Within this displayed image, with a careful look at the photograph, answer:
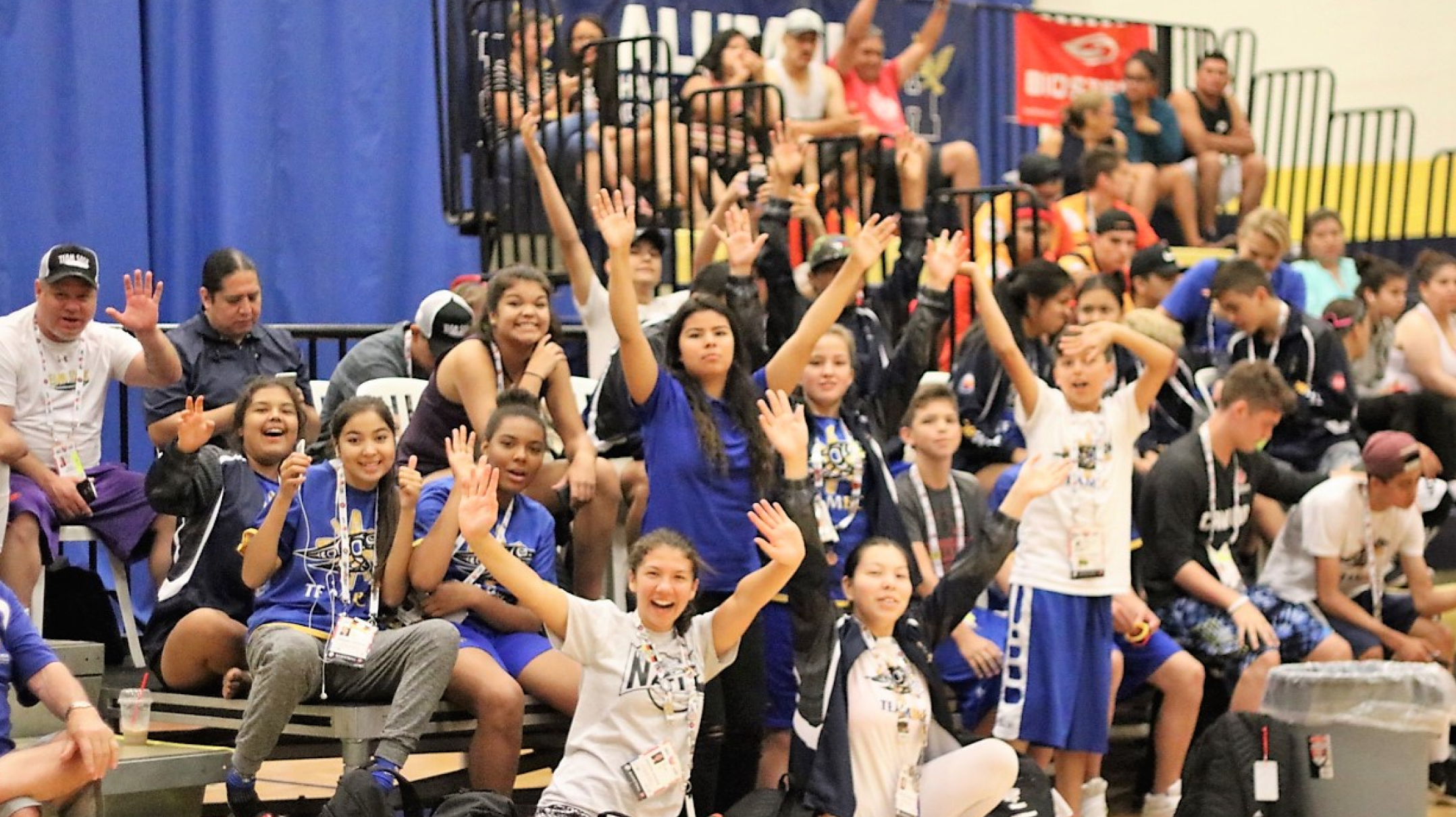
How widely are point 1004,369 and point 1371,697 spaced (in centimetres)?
156

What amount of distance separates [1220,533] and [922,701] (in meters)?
1.69

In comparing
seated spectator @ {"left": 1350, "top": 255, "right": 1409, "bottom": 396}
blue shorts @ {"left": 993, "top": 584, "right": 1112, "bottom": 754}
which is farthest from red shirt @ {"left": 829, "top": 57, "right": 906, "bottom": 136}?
blue shorts @ {"left": 993, "top": 584, "right": 1112, "bottom": 754}

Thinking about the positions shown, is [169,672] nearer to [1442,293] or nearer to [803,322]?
[803,322]

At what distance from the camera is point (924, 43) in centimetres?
1015

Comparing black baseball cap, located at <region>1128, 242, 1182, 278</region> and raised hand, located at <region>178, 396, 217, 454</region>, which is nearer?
raised hand, located at <region>178, 396, 217, 454</region>

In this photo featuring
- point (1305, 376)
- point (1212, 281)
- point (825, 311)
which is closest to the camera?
point (825, 311)

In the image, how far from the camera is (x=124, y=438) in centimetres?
666

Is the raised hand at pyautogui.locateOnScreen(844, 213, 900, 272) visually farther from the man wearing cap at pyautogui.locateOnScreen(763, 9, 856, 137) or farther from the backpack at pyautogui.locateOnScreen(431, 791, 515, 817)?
the man wearing cap at pyautogui.locateOnScreen(763, 9, 856, 137)

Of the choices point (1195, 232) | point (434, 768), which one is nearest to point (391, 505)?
point (434, 768)

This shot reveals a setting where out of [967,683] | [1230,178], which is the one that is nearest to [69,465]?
[967,683]

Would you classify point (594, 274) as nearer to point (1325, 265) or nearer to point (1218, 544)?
point (1218, 544)

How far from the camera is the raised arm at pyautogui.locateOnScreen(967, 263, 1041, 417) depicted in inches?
217

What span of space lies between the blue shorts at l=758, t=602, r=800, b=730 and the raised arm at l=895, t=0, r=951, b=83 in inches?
210

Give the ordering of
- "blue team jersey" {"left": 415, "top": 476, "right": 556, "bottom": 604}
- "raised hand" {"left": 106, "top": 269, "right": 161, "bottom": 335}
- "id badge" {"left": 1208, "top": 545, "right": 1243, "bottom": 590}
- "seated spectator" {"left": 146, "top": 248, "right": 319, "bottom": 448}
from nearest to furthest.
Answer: "blue team jersey" {"left": 415, "top": 476, "right": 556, "bottom": 604} → "raised hand" {"left": 106, "top": 269, "right": 161, "bottom": 335} → "seated spectator" {"left": 146, "top": 248, "right": 319, "bottom": 448} → "id badge" {"left": 1208, "top": 545, "right": 1243, "bottom": 590}
